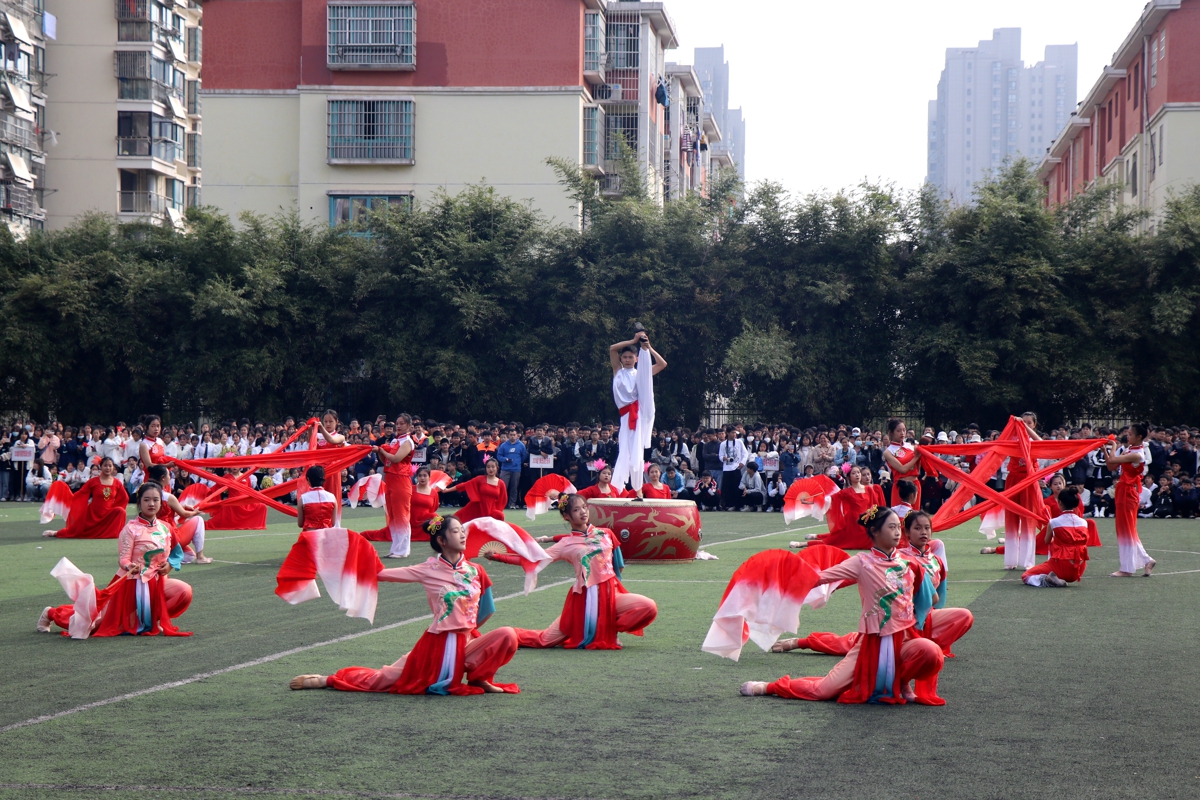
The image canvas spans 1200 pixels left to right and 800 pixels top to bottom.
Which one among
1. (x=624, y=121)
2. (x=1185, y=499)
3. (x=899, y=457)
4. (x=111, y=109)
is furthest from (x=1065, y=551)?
(x=111, y=109)

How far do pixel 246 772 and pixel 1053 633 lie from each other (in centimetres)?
629

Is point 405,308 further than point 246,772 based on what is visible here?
Yes

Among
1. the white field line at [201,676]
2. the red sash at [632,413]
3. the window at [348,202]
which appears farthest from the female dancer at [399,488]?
the window at [348,202]

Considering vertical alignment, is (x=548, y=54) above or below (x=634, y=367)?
above

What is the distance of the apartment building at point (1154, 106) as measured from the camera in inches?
1361

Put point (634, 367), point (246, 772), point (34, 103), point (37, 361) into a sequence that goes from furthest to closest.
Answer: point (34, 103)
point (37, 361)
point (634, 367)
point (246, 772)

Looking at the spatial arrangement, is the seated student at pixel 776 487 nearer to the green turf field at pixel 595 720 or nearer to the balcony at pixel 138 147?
the green turf field at pixel 595 720

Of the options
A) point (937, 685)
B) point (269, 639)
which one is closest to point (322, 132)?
point (269, 639)

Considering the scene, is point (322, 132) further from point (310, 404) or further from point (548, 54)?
point (310, 404)

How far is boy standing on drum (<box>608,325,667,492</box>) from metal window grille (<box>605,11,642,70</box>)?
28.6 metres

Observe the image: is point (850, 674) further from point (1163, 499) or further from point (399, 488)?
point (1163, 499)

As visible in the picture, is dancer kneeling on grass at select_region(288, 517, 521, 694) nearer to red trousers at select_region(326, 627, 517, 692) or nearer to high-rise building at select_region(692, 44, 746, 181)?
red trousers at select_region(326, 627, 517, 692)

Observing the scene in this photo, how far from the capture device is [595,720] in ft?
21.2

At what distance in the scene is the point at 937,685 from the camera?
7383 mm
